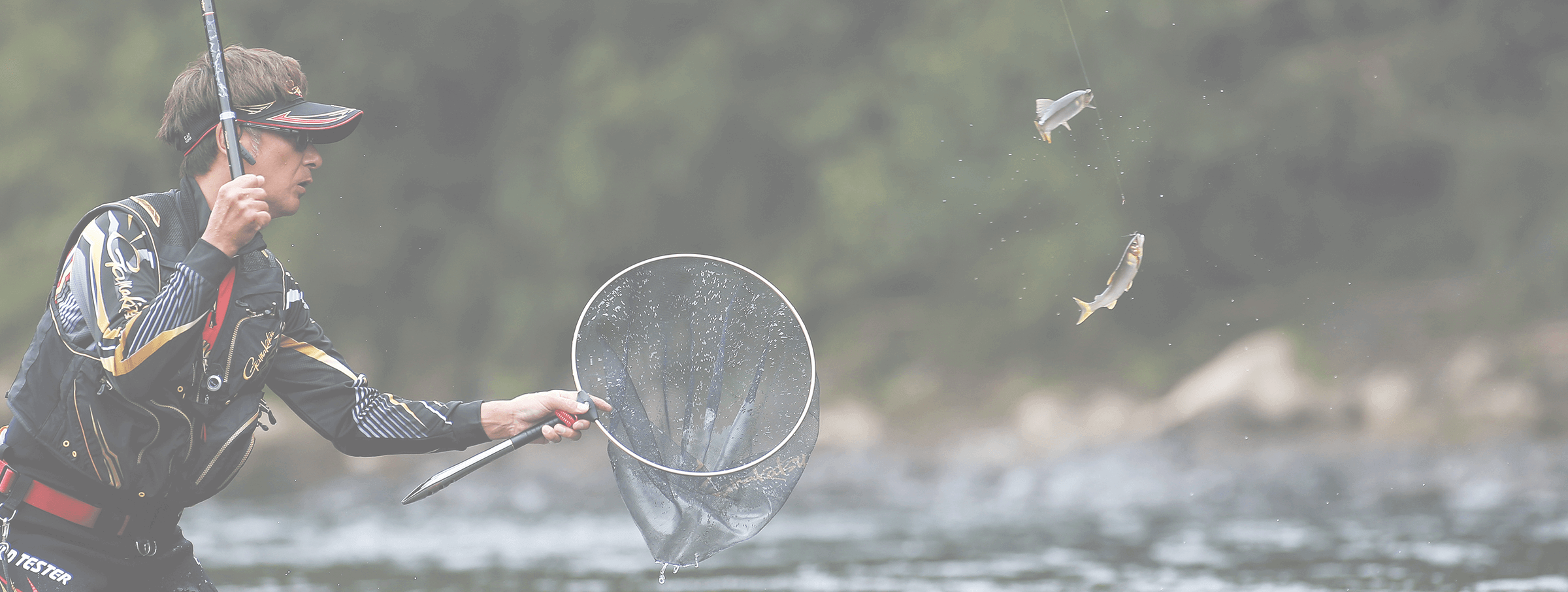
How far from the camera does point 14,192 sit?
16.2 metres

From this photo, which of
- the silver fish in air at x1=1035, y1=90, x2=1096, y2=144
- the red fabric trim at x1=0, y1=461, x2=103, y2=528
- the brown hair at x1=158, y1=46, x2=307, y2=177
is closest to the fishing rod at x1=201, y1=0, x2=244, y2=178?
the brown hair at x1=158, y1=46, x2=307, y2=177

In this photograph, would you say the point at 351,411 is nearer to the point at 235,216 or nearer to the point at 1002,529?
the point at 235,216

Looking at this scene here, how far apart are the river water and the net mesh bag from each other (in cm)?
480

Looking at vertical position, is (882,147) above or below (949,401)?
above

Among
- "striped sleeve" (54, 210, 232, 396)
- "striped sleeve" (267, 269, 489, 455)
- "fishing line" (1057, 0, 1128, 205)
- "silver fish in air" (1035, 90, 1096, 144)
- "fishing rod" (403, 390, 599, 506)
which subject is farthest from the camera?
"fishing line" (1057, 0, 1128, 205)

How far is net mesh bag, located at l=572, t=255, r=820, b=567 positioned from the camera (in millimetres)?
3350

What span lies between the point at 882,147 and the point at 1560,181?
21.2 feet

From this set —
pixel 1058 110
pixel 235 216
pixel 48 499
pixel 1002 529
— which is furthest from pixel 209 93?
pixel 1002 529

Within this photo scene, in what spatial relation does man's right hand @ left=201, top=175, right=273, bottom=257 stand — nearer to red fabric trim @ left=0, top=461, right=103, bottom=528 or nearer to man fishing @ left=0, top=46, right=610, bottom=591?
man fishing @ left=0, top=46, right=610, bottom=591

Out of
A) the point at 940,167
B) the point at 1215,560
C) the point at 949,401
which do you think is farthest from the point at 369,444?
the point at 940,167

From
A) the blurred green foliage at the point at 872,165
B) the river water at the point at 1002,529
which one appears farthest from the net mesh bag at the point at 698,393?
the blurred green foliage at the point at 872,165

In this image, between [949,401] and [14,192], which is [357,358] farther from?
[949,401]

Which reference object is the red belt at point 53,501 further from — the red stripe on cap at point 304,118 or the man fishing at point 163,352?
the red stripe on cap at point 304,118

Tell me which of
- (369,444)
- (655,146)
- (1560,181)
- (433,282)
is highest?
(1560,181)
